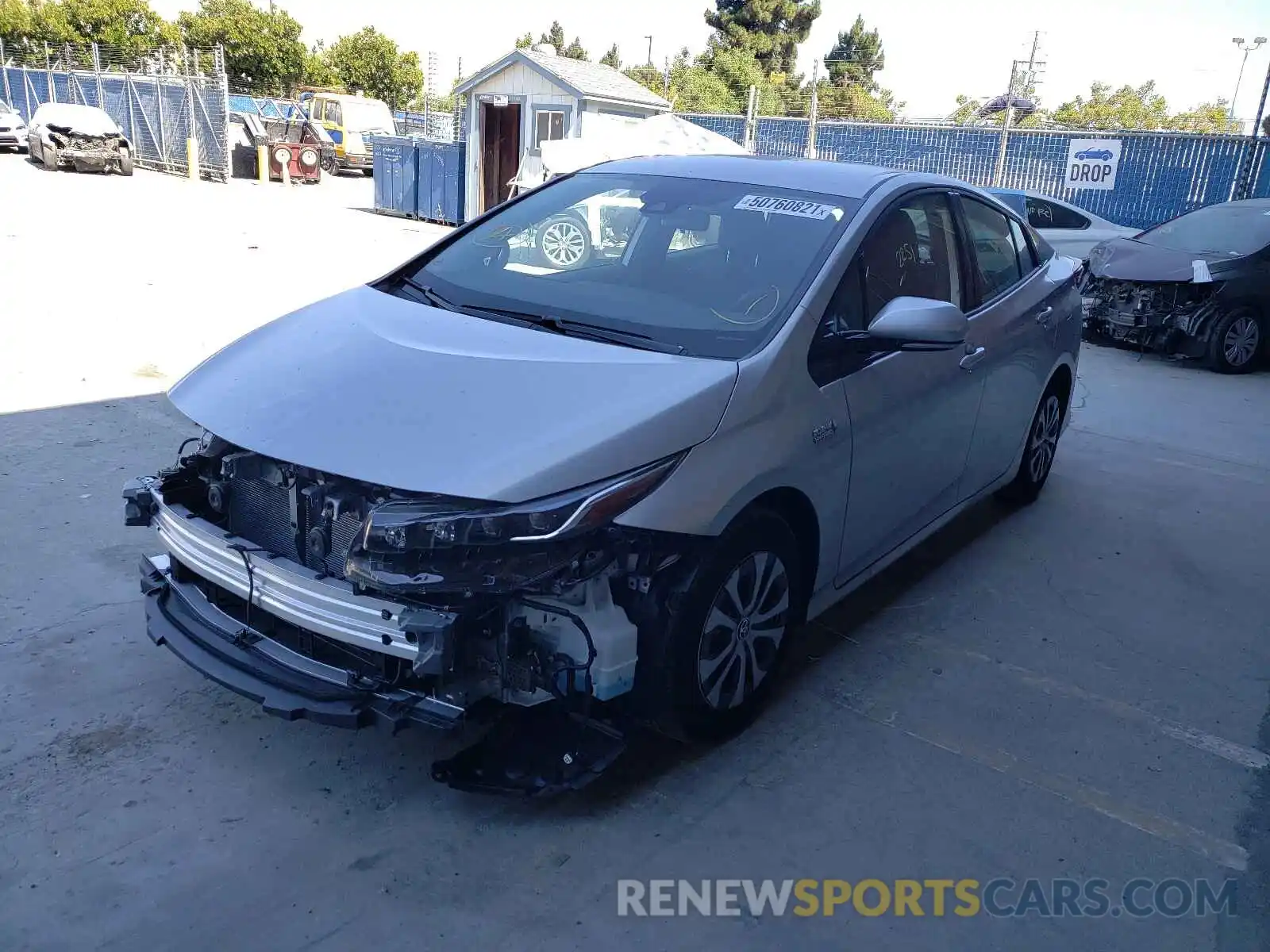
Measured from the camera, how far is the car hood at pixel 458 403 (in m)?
2.70

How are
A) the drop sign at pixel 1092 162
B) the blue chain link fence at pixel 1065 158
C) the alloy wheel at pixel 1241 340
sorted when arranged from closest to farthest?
the alloy wheel at pixel 1241 340, the blue chain link fence at pixel 1065 158, the drop sign at pixel 1092 162

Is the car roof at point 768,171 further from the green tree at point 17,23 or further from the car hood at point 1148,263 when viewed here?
the green tree at point 17,23

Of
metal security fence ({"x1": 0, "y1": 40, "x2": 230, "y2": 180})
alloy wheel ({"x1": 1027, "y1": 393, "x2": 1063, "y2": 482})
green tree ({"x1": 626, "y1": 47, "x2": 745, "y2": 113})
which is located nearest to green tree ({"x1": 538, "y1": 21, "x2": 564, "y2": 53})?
green tree ({"x1": 626, "y1": 47, "x2": 745, "y2": 113})

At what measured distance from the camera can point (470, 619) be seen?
2717mm

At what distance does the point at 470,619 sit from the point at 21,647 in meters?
2.05

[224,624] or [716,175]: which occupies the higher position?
[716,175]

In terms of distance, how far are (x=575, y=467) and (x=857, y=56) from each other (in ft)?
250

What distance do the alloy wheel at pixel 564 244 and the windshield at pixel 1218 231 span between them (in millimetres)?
8556

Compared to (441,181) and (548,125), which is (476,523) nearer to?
(548,125)

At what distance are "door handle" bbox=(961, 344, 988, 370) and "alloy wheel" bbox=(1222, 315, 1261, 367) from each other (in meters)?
7.05

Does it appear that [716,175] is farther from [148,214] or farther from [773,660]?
[148,214]

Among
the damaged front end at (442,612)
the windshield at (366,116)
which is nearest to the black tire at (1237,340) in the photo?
the damaged front end at (442,612)

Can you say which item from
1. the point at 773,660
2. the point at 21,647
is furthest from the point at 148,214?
the point at 773,660

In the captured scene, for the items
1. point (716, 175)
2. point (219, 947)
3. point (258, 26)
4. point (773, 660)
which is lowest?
point (219, 947)
